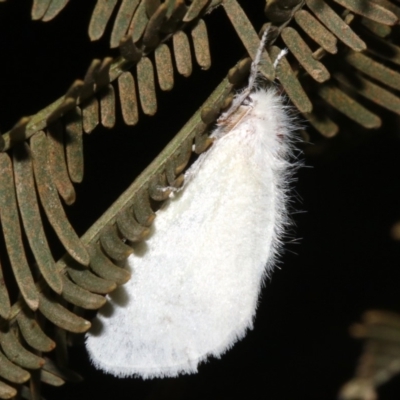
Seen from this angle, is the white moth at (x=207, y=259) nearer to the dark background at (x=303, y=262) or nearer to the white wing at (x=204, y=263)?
the white wing at (x=204, y=263)

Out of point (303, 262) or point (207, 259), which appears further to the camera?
point (303, 262)

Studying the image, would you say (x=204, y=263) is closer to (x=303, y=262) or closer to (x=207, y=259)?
(x=207, y=259)

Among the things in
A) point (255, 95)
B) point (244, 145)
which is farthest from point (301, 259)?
point (255, 95)

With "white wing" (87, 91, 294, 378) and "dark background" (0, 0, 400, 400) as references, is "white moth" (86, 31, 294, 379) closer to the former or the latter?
"white wing" (87, 91, 294, 378)

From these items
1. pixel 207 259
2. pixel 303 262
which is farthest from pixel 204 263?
pixel 303 262

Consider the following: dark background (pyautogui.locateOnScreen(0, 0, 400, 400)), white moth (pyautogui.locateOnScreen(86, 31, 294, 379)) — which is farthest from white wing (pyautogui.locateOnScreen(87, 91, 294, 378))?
dark background (pyautogui.locateOnScreen(0, 0, 400, 400))

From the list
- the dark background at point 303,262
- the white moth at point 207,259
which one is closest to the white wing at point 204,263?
the white moth at point 207,259

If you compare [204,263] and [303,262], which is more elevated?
[204,263]
